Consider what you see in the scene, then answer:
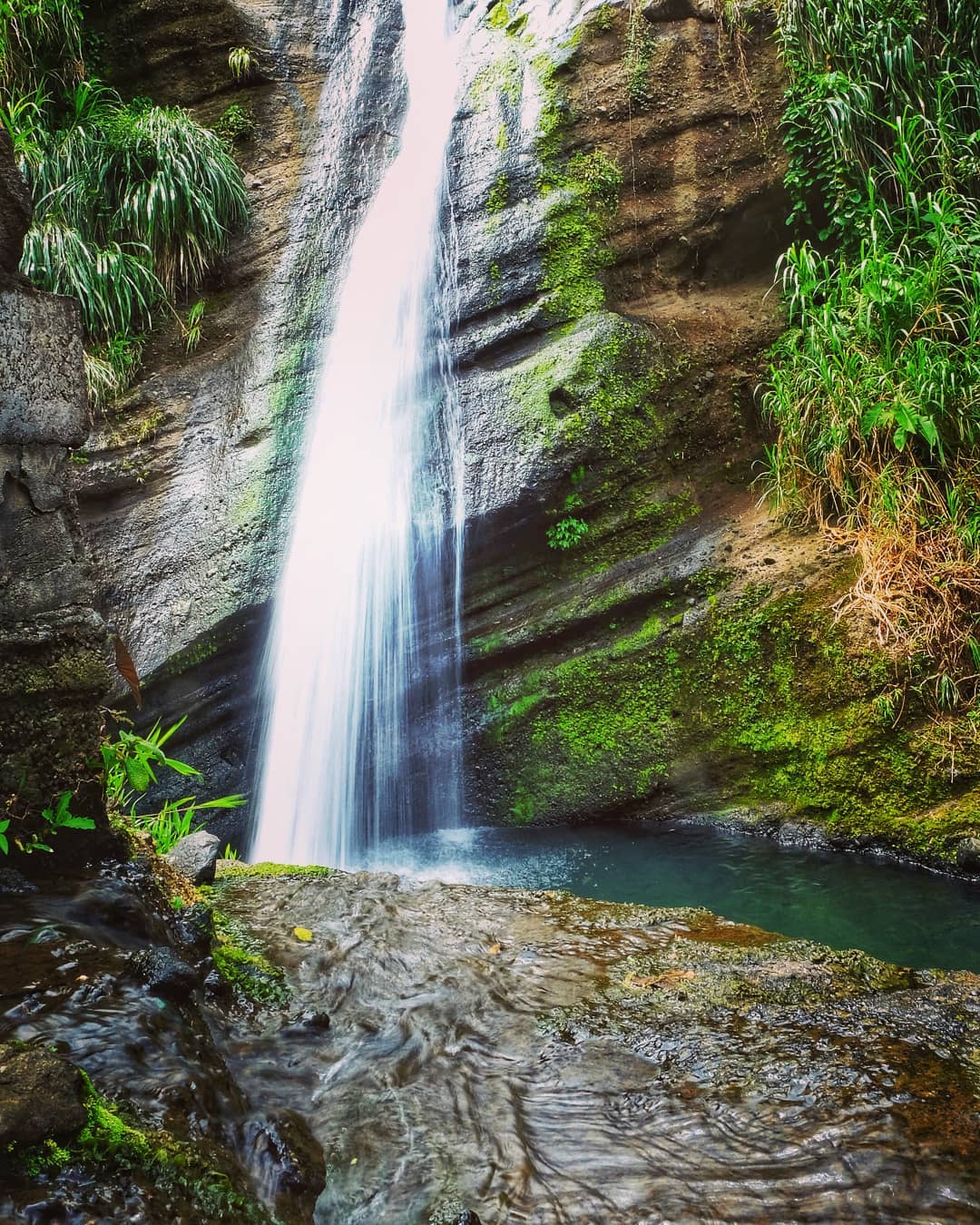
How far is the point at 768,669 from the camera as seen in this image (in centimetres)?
580

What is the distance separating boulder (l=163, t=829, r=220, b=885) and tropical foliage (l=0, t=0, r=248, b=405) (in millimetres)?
4498

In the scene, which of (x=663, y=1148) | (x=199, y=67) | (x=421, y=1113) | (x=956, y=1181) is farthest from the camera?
(x=199, y=67)

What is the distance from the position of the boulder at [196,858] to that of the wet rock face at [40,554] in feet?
3.68

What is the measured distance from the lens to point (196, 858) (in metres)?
3.37

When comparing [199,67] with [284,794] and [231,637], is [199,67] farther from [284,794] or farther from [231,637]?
[284,794]

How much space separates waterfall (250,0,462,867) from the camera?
597 centimetres

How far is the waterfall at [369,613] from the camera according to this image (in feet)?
19.6

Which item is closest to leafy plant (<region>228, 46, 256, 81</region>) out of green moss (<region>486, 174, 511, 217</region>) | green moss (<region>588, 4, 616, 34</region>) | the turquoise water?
green moss (<region>486, 174, 511, 217</region>)

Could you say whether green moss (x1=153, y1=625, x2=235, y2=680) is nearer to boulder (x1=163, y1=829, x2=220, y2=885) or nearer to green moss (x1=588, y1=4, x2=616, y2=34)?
boulder (x1=163, y1=829, x2=220, y2=885)

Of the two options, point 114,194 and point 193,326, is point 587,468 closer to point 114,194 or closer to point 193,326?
point 193,326

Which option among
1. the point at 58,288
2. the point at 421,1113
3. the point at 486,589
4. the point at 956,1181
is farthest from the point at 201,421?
the point at 956,1181

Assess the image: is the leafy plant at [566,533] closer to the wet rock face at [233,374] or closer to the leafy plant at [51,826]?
the wet rock face at [233,374]

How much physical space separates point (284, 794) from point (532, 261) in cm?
433

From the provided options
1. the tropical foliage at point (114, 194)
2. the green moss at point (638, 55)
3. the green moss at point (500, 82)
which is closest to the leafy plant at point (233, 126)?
the tropical foliage at point (114, 194)
